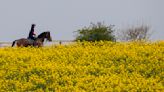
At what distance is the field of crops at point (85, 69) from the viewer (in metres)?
20.6

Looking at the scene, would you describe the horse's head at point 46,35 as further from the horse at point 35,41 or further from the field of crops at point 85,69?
the field of crops at point 85,69

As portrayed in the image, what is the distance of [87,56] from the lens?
2642 centimetres

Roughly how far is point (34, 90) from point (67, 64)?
439cm

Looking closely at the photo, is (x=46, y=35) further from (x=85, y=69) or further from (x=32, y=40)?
(x=85, y=69)

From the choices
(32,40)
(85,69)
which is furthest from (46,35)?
(85,69)

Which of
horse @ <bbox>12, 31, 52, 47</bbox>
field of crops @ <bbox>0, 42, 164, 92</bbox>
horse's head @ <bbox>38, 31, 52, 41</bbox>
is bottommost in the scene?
field of crops @ <bbox>0, 42, 164, 92</bbox>

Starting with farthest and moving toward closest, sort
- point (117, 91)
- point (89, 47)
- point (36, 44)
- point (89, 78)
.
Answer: point (36, 44)
point (89, 47)
point (89, 78)
point (117, 91)

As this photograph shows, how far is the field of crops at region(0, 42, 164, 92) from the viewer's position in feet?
67.7

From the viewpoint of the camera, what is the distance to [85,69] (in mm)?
23156

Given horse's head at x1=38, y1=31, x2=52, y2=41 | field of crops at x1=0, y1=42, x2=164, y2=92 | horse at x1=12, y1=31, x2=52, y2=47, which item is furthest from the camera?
horse's head at x1=38, y1=31, x2=52, y2=41

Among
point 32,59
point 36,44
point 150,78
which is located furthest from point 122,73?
point 36,44

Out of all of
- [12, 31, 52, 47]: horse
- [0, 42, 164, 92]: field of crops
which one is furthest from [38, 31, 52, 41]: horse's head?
[0, 42, 164, 92]: field of crops

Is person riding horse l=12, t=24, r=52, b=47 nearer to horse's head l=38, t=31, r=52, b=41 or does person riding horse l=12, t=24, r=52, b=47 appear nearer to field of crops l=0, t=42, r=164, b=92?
horse's head l=38, t=31, r=52, b=41

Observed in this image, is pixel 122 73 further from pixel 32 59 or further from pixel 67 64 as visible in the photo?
pixel 32 59
